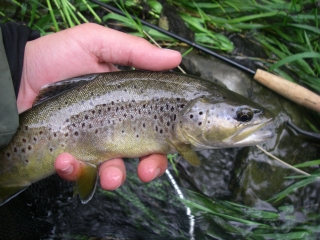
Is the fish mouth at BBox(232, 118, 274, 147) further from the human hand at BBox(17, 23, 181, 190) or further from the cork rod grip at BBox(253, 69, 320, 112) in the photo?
the cork rod grip at BBox(253, 69, 320, 112)

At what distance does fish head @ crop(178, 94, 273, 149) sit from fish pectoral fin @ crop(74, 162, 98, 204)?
2.07ft

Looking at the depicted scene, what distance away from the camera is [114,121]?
2158 mm

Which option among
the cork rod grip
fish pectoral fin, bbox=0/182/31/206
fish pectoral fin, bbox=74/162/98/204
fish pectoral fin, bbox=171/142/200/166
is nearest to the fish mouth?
fish pectoral fin, bbox=171/142/200/166

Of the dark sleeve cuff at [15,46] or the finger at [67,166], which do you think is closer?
the finger at [67,166]

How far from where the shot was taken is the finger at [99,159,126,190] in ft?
7.00

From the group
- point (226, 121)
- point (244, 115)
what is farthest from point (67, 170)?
point (244, 115)

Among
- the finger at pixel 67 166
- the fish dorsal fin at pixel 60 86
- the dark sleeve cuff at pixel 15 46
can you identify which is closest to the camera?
the finger at pixel 67 166

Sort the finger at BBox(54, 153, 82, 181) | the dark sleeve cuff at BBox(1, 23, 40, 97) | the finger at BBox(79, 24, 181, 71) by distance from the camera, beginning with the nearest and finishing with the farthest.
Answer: the finger at BBox(54, 153, 82, 181) < the finger at BBox(79, 24, 181, 71) < the dark sleeve cuff at BBox(1, 23, 40, 97)

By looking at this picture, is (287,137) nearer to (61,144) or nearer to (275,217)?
(275,217)

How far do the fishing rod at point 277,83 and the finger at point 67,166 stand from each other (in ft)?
5.33

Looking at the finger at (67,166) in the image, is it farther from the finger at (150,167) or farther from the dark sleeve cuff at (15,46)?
the dark sleeve cuff at (15,46)

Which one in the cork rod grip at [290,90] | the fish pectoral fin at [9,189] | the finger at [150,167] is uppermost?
the cork rod grip at [290,90]

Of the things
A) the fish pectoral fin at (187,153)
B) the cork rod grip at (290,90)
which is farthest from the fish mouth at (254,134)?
the cork rod grip at (290,90)

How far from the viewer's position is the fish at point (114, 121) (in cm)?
212
